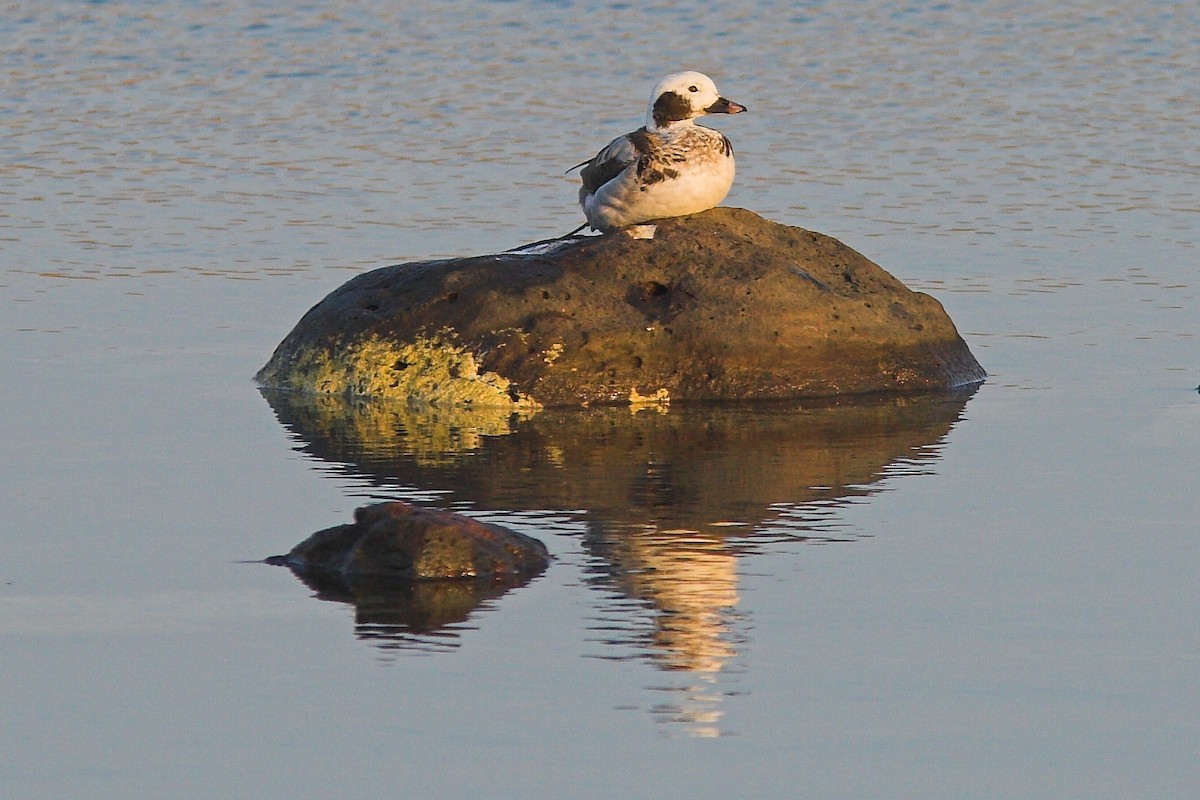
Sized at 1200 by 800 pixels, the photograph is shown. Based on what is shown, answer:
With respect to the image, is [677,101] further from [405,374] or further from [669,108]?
[405,374]

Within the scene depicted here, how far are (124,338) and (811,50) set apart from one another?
655 inches

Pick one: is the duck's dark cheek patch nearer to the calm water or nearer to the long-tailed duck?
the long-tailed duck

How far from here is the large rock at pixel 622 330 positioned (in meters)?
14.1

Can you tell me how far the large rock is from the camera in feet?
46.1

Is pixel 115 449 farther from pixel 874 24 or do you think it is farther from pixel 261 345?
pixel 874 24

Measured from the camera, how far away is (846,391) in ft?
46.9

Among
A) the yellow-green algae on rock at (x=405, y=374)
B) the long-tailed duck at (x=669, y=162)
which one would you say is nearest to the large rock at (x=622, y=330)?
the yellow-green algae on rock at (x=405, y=374)

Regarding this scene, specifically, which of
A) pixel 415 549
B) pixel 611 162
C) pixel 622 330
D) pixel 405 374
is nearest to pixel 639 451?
pixel 622 330

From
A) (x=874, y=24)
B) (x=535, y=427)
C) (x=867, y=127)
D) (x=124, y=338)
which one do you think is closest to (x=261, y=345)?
(x=124, y=338)

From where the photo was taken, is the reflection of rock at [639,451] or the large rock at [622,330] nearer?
the reflection of rock at [639,451]

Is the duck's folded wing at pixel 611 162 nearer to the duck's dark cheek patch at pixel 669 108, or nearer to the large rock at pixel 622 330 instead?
the duck's dark cheek patch at pixel 669 108

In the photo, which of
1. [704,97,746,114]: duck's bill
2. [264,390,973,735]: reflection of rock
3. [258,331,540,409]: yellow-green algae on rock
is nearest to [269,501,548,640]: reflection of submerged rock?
[264,390,973,735]: reflection of rock

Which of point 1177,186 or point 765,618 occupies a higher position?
point 1177,186

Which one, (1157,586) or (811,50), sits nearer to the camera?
(1157,586)
